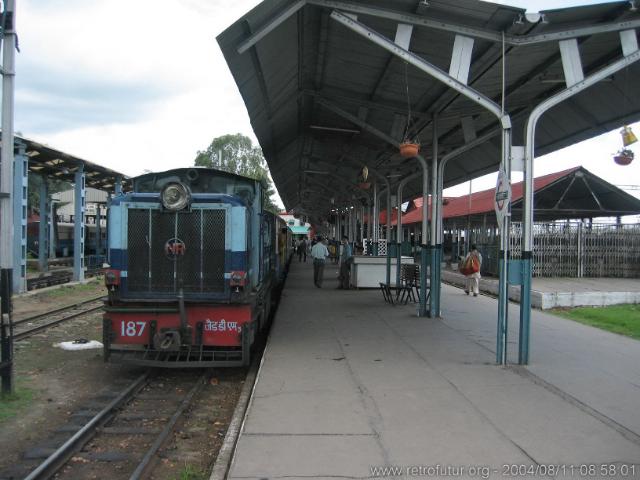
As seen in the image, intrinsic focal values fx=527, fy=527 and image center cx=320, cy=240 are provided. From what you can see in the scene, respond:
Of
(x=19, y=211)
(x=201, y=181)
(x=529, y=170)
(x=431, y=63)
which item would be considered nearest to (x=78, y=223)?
(x=19, y=211)

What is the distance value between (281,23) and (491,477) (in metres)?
6.14

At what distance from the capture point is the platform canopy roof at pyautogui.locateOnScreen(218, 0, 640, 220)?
6945mm

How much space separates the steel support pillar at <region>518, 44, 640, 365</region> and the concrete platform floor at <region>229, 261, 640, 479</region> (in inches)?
23.4

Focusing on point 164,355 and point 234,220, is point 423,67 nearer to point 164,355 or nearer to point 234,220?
point 234,220

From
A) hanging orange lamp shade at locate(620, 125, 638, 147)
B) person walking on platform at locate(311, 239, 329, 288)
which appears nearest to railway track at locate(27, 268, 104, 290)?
person walking on platform at locate(311, 239, 329, 288)

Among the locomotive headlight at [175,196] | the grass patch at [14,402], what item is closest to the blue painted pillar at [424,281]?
the locomotive headlight at [175,196]

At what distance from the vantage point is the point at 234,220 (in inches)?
288

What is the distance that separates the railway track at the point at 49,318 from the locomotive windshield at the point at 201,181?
433cm

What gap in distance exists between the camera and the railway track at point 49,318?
34.2 ft

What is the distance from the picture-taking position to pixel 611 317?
11.9 meters

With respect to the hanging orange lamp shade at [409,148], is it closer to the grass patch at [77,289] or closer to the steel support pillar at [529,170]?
the steel support pillar at [529,170]

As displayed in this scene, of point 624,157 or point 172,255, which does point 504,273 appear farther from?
point 172,255

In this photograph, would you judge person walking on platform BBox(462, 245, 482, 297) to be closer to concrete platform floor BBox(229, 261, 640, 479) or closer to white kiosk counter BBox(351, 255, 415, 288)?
white kiosk counter BBox(351, 255, 415, 288)

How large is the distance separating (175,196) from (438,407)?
14.2 ft
